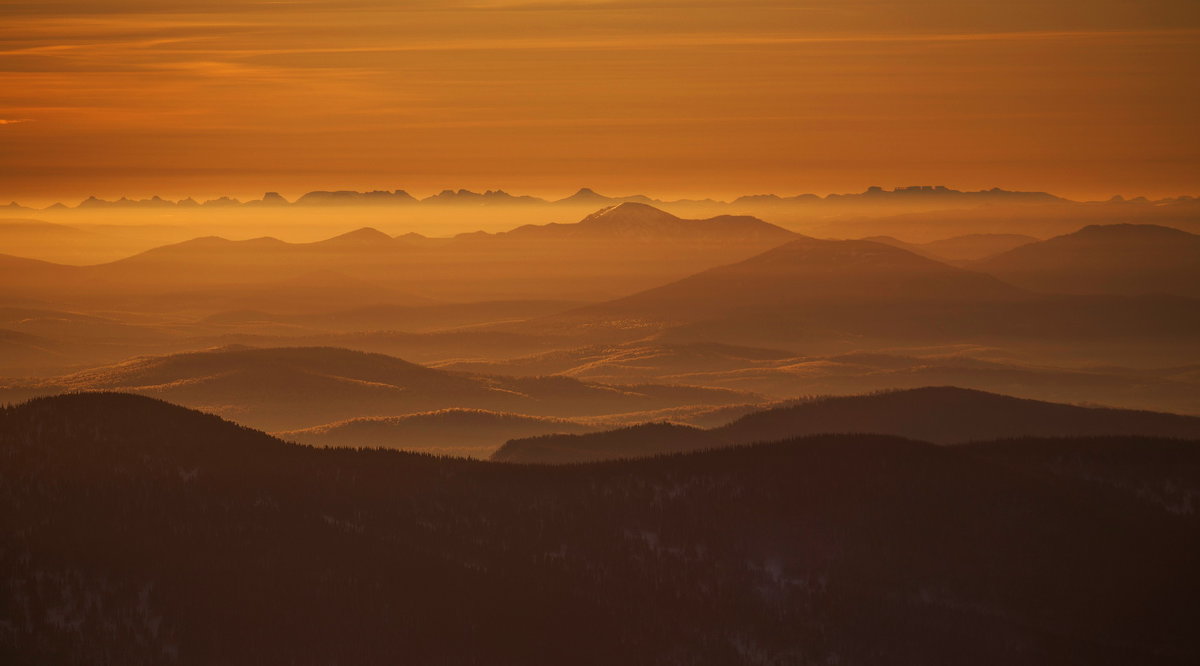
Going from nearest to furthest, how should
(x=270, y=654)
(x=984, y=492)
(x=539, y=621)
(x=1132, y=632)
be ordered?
(x=270, y=654), (x=539, y=621), (x=1132, y=632), (x=984, y=492)

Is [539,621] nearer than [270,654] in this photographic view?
No

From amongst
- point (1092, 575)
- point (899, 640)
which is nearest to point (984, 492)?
point (1092, 575)

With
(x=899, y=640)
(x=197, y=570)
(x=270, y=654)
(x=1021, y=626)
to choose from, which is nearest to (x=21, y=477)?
(x=197, y=570)

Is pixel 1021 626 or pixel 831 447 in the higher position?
pixel 831 447

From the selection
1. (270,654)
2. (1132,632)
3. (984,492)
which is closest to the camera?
(270,654)

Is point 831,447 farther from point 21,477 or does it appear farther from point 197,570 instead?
point 21,477

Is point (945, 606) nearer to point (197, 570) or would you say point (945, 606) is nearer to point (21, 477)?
point (197, 570)
